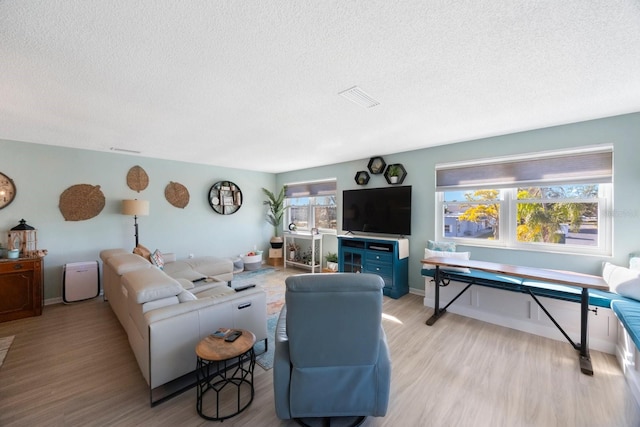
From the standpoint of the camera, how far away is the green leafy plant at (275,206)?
20.5 ft

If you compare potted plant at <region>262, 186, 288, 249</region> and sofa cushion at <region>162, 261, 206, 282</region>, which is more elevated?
potted plant at <region>262, 186, 288, 249</region>

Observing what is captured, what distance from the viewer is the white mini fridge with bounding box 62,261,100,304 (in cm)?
354

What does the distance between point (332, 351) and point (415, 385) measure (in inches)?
39.6

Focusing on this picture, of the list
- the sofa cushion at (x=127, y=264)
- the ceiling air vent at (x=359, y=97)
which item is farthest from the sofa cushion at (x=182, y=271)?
the ceiling air vent at (x=359, y=97)

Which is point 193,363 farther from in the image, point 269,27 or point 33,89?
point 33,89

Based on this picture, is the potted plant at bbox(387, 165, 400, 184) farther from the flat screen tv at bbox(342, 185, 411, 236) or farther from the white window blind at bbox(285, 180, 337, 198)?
the white window blind at bbox(285, 180, 337, 198)

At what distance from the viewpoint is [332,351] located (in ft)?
4.77

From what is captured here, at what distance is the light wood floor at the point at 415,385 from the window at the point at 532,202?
3.95 ft

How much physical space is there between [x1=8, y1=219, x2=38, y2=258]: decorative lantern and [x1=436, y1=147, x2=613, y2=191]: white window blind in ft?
19.3

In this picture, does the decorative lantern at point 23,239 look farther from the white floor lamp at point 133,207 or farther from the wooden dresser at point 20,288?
the white floor lamp at point 133,207

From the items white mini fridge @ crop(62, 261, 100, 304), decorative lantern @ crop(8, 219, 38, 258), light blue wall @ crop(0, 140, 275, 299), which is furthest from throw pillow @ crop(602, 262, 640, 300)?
decorative lantern @ crop(8, 219, 38, 258)

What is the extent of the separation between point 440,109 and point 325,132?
1.32 meters

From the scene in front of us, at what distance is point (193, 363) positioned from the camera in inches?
75.2

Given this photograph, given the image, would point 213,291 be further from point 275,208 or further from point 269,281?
point 275,208
